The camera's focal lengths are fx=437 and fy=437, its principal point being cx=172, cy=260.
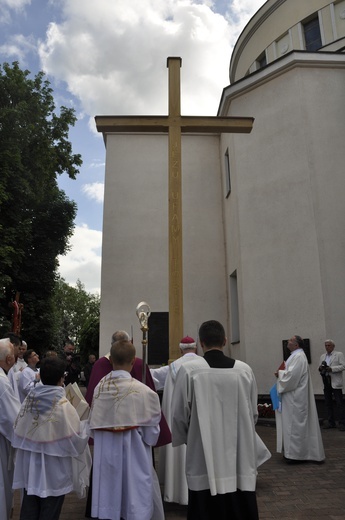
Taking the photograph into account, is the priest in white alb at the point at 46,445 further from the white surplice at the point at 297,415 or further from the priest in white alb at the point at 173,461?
the white surplice at the point at 297,415

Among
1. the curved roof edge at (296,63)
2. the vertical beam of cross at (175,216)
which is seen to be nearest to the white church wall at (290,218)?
the curved roof edge at (296,63)

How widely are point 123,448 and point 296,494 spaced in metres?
2.67

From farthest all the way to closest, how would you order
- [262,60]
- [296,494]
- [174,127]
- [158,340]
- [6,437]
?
[262,60] < [158,340] < [174,127] < [296,494] < [6,437]

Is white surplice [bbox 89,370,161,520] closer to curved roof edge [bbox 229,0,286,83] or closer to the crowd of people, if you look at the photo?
the crowd of people

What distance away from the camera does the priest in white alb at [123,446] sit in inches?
135

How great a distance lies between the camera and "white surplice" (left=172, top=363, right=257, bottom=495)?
3.19 metres

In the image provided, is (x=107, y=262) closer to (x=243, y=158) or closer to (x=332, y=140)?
(x=243, y=158)

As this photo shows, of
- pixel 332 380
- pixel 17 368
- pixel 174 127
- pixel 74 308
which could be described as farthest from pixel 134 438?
pixel 74 308

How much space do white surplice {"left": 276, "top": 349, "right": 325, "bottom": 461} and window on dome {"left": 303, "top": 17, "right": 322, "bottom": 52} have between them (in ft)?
47.8

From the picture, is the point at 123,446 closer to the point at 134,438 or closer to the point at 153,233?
the point at 134,438

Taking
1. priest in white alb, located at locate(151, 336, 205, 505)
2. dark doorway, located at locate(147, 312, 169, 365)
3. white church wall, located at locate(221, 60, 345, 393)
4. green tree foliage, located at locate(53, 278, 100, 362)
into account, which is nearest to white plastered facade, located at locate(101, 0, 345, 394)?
white church wall, located at locate(221, 60, 345, 393)

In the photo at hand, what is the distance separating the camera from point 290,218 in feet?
38.2

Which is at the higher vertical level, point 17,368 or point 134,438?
point 17,368

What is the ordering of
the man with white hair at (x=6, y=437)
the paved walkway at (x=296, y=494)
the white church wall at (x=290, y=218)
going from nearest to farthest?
the man with white hair at (x=6, y=437), the paved walkway at (x=296, y=494), the white church wall at (x=290, y=218)
